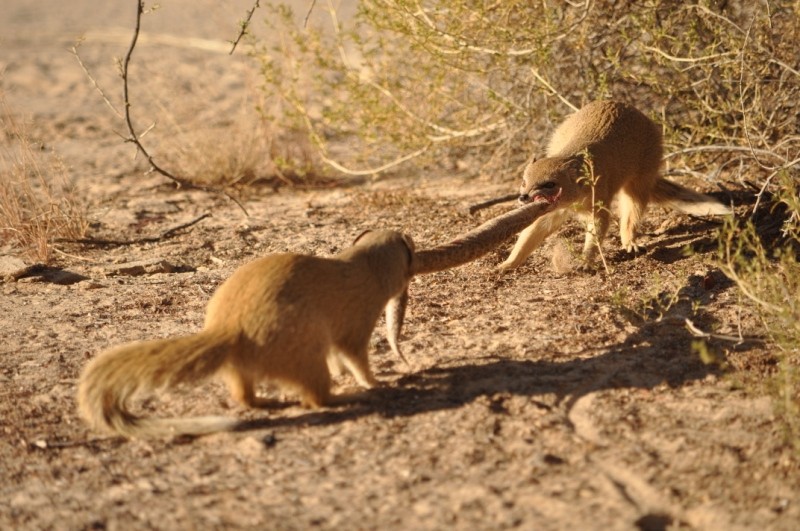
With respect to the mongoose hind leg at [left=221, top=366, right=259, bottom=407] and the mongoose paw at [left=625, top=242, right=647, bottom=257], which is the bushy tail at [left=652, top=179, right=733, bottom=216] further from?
the mongoose hind leg at [left=221, top=366, right=259, bottom=407]

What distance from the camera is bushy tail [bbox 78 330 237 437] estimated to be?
351 cm

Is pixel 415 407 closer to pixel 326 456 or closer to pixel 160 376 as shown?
pixel 326 456

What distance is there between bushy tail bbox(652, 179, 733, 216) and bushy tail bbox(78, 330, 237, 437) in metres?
3.74

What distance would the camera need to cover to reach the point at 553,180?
5582 mm

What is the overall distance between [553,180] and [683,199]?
4.19 feet

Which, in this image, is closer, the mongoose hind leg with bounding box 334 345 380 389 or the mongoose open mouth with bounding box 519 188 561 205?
the mongoose hind leg with bounding box 334 345 380 389

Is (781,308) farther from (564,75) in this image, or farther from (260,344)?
(564,75)

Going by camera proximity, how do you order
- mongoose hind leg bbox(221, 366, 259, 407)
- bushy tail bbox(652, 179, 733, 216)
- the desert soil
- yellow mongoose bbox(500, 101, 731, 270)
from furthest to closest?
bushy tail bbox(652, 179, 733, 216), yellow mongoose bbox(500, 101, 731, 270), mongoose hind leg bbox(221, 366, 259, 407), the desert soil

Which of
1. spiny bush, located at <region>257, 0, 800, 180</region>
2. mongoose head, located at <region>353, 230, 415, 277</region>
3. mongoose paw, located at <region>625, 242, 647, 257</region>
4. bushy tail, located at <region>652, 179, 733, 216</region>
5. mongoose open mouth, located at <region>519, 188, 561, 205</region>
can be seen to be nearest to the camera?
A: mongoose head, located at <region>353, 230, 415, 277</region>

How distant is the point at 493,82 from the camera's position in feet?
25.6

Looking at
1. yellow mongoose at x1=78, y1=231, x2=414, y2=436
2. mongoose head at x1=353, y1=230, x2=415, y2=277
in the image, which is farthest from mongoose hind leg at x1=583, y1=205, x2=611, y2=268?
yellow mongoose at x1=78, y1=231, x2=414, y2=436

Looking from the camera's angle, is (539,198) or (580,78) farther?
(580,78)

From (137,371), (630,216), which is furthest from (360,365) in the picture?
(630,216)

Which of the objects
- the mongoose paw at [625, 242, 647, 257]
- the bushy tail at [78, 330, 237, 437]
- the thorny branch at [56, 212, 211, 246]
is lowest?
the mongoose paw at [625, 242, 647, 257]
